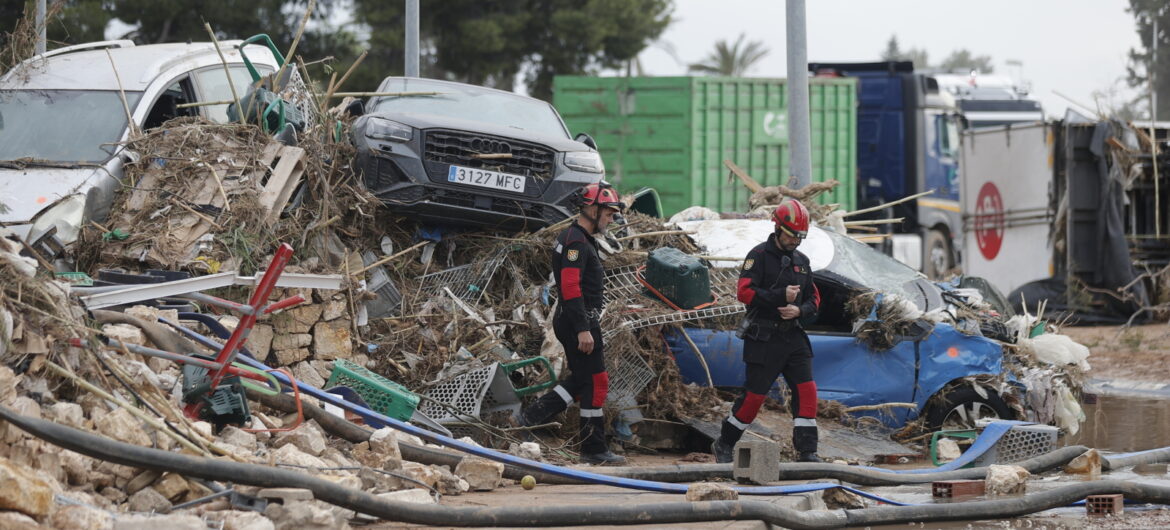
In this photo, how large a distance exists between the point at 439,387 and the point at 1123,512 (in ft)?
13.9

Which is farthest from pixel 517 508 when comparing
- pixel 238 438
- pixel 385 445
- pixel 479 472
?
pixel 238 438

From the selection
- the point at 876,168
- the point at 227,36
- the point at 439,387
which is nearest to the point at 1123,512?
the point at 439,387

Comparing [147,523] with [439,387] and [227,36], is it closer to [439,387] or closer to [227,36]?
[439,387]

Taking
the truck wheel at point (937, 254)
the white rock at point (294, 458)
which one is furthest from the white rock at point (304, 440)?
the truck wheel at point (937, 254)

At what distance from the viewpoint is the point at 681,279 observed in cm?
927

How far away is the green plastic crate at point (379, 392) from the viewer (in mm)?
8031

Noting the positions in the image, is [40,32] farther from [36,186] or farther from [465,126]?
[465,126]

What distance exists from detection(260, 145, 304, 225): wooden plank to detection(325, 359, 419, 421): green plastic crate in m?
1.42

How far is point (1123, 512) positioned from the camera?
23.1 feet

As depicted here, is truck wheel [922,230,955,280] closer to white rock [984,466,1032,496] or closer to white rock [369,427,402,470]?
white rock [984,466,1032,496]

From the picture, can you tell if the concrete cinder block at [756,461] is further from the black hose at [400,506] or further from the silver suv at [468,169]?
the silver suv at [468,169]

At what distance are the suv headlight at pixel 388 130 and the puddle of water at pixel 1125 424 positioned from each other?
5469 mm

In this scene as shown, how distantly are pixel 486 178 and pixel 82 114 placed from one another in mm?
Result: 3147

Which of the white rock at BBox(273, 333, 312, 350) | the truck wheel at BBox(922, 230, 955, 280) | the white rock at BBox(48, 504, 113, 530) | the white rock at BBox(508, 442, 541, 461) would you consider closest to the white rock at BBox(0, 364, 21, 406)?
the white rock at BBox(48, 504, 113, 530)
